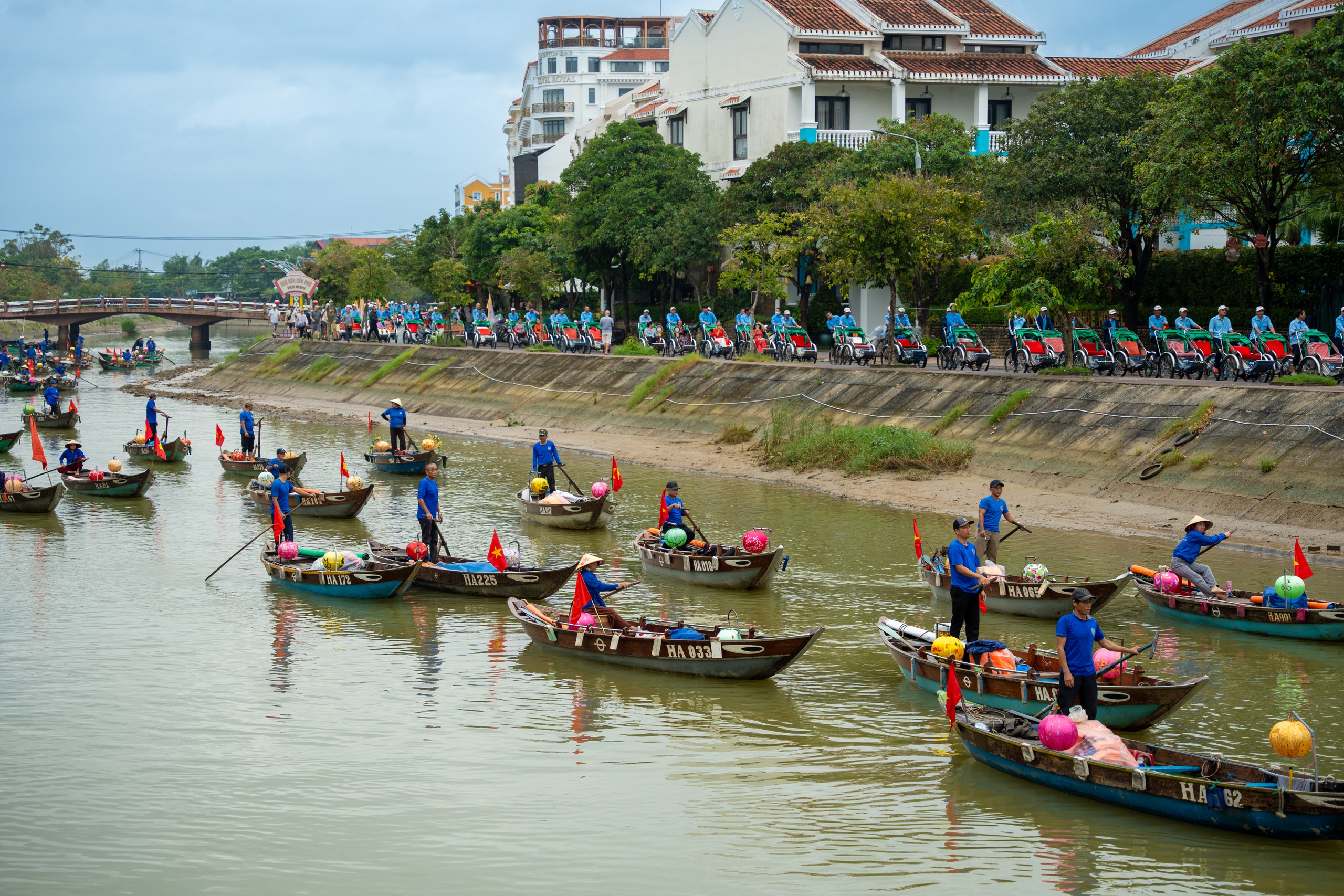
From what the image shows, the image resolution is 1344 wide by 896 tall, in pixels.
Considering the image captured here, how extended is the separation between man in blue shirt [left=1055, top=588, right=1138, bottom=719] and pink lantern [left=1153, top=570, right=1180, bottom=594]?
6494mm

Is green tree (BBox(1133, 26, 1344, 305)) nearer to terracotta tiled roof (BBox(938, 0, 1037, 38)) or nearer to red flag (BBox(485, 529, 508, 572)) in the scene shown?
red flag (BBox(485, 529, 508, 572))

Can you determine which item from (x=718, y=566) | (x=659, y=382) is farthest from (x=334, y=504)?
(x=659, y=382)

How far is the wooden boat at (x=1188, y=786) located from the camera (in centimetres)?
1098

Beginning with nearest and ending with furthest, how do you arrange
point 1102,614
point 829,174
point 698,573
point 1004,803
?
point 1004,803
point 1102,614
point 698,573
point 829,174

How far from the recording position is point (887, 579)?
72.4ft

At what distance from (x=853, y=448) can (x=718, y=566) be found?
12.5m

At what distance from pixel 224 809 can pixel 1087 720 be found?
8892 mm

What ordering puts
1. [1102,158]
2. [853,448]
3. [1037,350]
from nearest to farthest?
[853,448] → [1037,350] → [1102,158]

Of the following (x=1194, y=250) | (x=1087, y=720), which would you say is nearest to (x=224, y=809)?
(x=1087, y=720)

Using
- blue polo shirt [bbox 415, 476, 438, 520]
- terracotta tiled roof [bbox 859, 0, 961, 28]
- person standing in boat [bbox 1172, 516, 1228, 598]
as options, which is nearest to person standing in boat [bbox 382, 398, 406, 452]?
blue polo shirt [bbox 415, 476, 438, 520]

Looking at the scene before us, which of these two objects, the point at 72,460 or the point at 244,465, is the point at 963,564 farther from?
the point at 72,460

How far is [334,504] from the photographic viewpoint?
29016mm

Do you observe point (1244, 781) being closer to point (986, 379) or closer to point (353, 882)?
point (353, 882)

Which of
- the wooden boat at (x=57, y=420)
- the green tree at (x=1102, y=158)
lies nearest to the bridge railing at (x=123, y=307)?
the wooden boat at (x=57, y=420)
